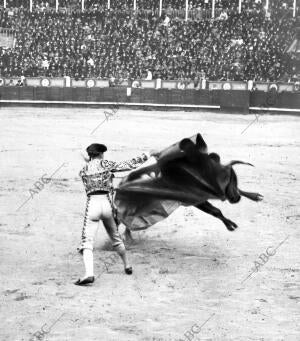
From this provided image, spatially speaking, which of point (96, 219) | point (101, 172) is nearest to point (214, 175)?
point (101, 172)

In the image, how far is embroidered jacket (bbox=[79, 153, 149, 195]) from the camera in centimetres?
658

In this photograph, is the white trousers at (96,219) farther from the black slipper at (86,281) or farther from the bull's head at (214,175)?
the bull's head at (214,175)

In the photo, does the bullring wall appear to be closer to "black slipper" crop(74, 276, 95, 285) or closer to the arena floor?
the arena floor

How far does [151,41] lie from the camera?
99.7 ft

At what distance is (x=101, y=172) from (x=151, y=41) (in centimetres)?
2441

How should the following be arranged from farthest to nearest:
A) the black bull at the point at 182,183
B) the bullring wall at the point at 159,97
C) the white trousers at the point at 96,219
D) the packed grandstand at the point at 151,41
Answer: the packed grandstand at the point at 151,41 < the bullring wall at the point at 159,97 < the black bull at the point at 182,183 < the white trousers at the point at 96,219

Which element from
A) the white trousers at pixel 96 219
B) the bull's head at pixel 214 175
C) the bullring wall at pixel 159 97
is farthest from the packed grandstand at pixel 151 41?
the white trousers at pixel 96 219

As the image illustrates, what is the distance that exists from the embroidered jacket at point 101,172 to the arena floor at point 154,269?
0.86 meters

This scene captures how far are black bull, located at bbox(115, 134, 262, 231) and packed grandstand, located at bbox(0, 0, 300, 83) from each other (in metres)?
20.7

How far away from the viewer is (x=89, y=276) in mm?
6379

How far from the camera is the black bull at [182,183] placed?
684cm

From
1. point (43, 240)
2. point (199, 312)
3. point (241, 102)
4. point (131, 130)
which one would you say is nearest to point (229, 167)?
point (199, 312)

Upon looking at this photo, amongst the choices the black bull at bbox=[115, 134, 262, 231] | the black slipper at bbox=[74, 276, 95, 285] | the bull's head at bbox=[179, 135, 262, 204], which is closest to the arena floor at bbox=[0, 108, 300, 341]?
the black slipper at bbox=[74, 276, 95, 285]

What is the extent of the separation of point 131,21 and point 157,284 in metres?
26.3
